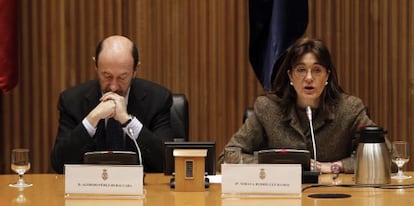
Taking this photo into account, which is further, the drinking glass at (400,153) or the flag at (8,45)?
the flag at (8,45)

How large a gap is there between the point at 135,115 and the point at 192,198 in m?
1.22

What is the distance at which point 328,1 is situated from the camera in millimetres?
5262

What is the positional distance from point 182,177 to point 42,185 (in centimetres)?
64

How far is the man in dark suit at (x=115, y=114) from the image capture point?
381cm

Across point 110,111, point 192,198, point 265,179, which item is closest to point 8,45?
point 110,111

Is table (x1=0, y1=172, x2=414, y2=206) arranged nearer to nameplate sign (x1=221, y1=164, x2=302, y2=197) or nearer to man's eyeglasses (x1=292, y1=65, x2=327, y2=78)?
nameplate sign (x1=221, y1=164, x2=302, y2=197)

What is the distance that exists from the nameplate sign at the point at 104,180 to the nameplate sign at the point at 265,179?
34cm

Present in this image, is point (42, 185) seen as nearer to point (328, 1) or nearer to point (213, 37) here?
point (213, 37)

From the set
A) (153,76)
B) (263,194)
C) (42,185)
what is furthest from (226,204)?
(153,76)

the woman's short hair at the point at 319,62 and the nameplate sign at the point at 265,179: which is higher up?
the woman's short hair at the point at 319,62

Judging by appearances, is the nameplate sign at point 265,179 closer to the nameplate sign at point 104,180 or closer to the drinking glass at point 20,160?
the nameplate sign at point 104,180

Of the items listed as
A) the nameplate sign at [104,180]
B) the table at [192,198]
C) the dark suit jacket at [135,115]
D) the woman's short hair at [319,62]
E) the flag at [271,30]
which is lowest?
the table at [192,198]

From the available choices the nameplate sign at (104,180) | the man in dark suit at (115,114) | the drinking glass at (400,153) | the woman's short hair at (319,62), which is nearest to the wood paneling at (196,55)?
the man in dark suit at (115,114)

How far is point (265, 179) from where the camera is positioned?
2.93m
